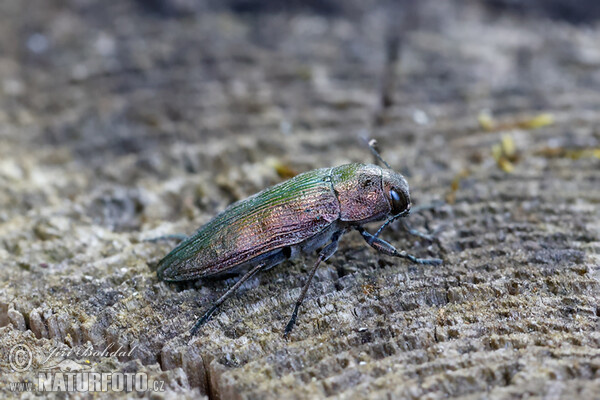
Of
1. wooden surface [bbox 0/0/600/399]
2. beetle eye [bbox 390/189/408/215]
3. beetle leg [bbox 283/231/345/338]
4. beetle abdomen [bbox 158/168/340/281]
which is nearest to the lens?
wooden surface [bbox 0/0/600/399]

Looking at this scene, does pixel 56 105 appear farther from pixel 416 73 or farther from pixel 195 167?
pixel 416 73

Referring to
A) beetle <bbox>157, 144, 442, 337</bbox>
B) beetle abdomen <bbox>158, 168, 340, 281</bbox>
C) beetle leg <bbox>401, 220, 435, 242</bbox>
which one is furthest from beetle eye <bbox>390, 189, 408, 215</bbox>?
beetle abdomen <bbox>158, 168, 340, 281</bbox>

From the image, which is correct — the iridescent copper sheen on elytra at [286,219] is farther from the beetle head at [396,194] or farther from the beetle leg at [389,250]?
the beetle leg at [389,250]

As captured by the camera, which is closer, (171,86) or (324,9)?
(171,86)

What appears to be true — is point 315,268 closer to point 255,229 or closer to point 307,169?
point 255,229

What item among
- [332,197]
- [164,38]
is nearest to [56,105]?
[164,38]

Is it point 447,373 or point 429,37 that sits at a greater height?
point 429,37

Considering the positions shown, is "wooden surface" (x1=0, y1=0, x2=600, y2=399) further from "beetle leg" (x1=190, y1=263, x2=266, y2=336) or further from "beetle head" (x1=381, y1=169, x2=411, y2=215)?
"beetle head" (x1=381, y1=169, x2=411, y2=215)

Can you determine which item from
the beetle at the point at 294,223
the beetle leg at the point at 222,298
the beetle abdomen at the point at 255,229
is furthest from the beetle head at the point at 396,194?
the beetle leg at the point at 222,298
